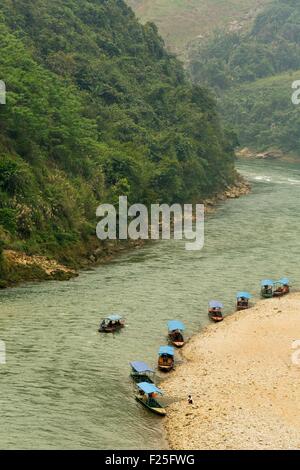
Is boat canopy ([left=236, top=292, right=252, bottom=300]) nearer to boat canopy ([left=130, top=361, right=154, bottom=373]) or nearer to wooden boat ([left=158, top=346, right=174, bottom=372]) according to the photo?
wooden boat ([left=158, top=346, right=174, bottom=372])

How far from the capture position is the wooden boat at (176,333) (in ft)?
170

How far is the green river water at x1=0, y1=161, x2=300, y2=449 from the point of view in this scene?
126ft

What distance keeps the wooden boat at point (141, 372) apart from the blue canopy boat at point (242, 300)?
17425 millimetres

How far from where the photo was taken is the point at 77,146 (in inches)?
3440

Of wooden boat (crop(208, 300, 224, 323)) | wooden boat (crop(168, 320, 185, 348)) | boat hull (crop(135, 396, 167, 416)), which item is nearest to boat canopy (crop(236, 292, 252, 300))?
wooden boat (crop(208, 300, 224, 323))

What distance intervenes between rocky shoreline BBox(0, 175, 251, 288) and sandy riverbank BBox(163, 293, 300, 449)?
57.4 feet

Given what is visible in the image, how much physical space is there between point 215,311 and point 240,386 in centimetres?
1509

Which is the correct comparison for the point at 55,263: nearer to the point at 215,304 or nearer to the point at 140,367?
the point at 215,304

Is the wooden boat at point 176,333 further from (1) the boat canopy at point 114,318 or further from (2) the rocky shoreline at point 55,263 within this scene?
(2) the rocky shoreline at point 55,263

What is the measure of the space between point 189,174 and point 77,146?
2754 centimetres

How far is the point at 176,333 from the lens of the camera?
52.8 meters

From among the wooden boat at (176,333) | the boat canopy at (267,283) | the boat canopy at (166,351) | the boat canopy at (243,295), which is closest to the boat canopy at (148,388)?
the boat canopy at (166,351)

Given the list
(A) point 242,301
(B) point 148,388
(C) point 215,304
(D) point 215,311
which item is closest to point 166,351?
(B) point 148,388

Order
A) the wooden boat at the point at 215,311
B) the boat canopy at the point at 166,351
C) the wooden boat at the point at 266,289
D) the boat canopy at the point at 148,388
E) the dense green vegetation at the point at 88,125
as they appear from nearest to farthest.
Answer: the boat canopy at the point at 148,388, the boat canopy at the point at 166,351, the wooden boat at the point at 215,311, the wooden boat at the point at 266,289, the dense green vegetation at the point at 88,125
